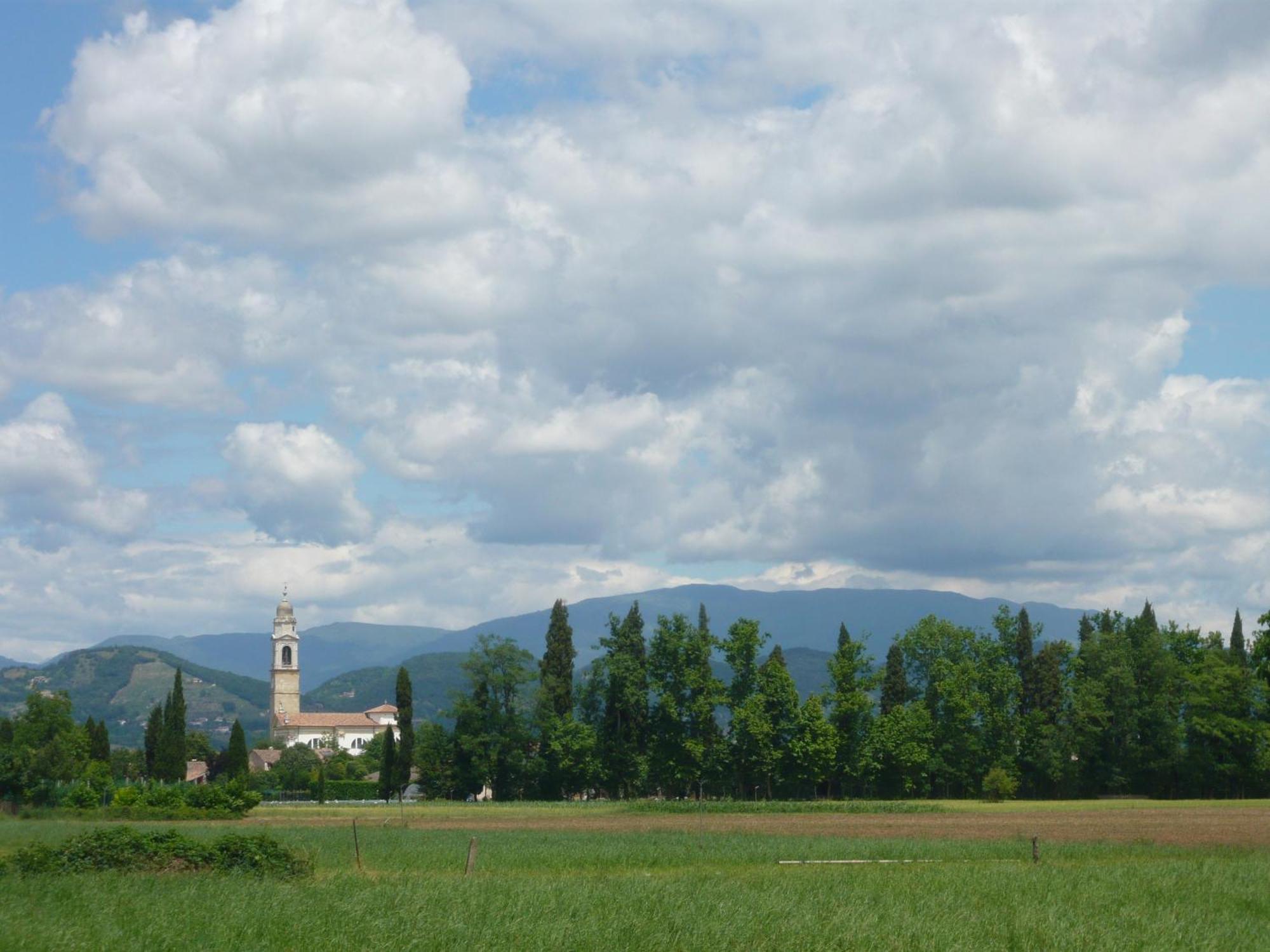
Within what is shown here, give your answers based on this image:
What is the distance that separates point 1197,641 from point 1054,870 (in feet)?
267

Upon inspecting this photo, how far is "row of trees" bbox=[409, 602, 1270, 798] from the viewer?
312 ft

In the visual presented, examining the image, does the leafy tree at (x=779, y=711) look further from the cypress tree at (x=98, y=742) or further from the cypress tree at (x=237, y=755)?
the cypress tree at (x=98, y=742)

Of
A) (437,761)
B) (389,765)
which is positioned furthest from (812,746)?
(389,765)

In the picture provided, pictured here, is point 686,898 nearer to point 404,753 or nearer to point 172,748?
point 404,753

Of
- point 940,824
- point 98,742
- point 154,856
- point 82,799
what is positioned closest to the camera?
point 154,856

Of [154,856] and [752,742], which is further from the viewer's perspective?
[752,742]

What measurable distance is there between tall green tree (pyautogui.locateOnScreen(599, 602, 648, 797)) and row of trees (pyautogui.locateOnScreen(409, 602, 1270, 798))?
16 cm

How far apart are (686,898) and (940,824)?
40.6m

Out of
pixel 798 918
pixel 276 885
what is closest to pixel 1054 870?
pixel 798 918

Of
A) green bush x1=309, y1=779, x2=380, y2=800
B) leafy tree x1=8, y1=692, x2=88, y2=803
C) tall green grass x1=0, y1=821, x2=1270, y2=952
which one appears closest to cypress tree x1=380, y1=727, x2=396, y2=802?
green bush x1=309, y1=779, x2=380, y2=800

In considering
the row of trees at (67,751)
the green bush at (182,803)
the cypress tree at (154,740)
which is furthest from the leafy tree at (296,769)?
the green bush at (182,803)

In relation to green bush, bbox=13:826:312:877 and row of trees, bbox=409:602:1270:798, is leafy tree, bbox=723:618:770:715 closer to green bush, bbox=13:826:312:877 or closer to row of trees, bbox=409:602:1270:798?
row of trees, bbox=409:602:1270:798

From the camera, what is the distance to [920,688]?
360 feet

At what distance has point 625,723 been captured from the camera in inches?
3947
